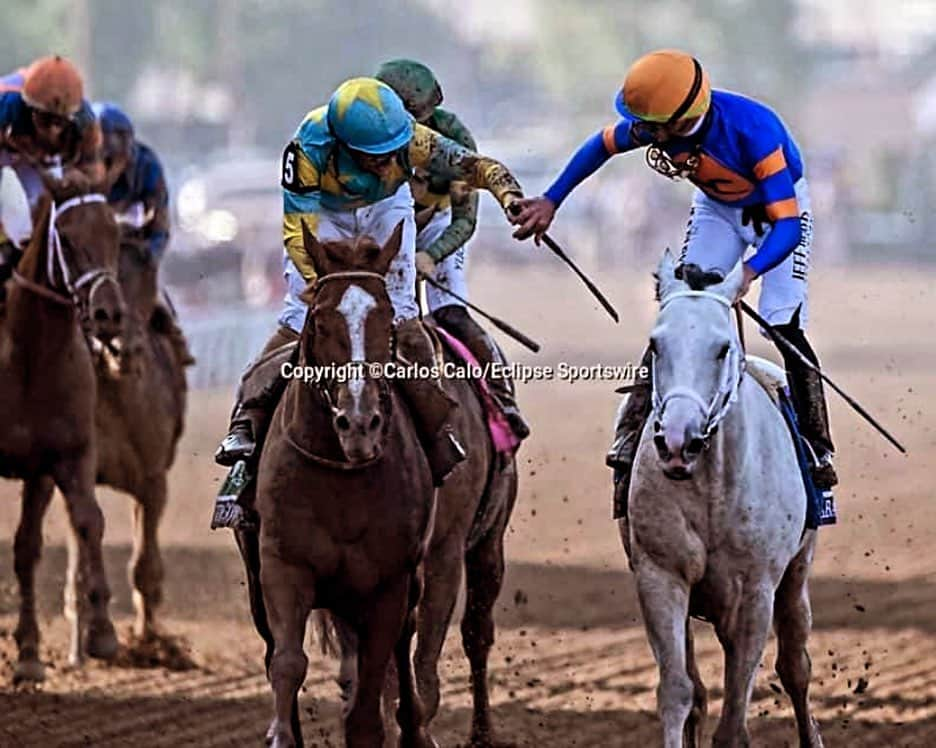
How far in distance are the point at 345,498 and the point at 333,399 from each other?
38 cm

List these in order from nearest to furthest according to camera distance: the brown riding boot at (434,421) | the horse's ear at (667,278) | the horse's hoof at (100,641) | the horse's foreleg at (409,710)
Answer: the horse's ear at (667,278), the brown riding boot at (434,421), the horse's foreleg at (409,710), the horse's hoof at (100,641)

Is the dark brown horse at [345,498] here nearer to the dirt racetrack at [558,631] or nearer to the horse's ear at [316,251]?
the horse's ear at [316,251]

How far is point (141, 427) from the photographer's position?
1142cm

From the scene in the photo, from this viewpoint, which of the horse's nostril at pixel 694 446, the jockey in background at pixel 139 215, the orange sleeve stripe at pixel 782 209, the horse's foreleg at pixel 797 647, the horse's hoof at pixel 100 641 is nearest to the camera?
the horse's nostril at pixel 694 446

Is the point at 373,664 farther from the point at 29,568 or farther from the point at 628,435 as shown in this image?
the point at 29,568

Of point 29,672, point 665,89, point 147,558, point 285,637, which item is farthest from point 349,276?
point 147,558

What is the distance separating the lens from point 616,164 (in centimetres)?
6556

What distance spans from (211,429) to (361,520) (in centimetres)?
1336

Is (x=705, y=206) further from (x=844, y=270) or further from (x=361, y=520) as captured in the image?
(x=844, y=270)

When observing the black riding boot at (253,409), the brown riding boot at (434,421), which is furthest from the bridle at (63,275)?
the brown riding boot at (434,421)

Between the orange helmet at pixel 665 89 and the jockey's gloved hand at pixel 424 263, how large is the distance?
1.14 meters

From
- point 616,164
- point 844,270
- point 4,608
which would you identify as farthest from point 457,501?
point 616,164

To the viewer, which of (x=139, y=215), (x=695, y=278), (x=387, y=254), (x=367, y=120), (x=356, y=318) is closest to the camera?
(x=356, y=318)

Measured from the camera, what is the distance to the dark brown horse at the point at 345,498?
6.59 metres
